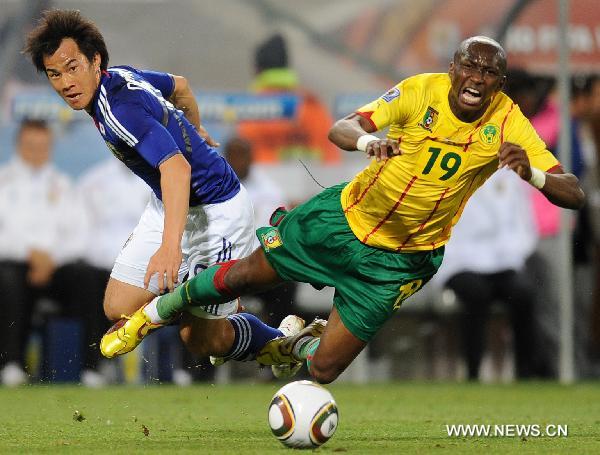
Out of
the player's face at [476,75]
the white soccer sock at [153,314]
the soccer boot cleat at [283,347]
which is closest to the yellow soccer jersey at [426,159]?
the player's face at [476,75]

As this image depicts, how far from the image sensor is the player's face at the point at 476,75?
6.54 metres

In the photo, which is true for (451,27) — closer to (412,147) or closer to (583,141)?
(583,141)

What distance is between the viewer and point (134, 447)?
6316 mm

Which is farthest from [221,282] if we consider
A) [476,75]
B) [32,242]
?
[32,242]

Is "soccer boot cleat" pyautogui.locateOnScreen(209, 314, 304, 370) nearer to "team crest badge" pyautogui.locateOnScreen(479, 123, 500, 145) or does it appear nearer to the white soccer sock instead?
the white soccer sock

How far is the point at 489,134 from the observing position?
22.2 ft

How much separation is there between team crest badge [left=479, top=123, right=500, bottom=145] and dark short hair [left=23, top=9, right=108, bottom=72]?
2.13 metres

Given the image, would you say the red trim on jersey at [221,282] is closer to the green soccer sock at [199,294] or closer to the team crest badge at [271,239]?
the green soccer sock at [199,294]

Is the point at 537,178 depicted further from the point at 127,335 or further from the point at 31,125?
the point at 31,125

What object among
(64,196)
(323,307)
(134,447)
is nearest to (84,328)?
(64,196)

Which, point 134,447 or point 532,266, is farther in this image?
point 532,266

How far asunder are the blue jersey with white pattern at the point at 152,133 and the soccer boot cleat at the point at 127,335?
756 millimetres

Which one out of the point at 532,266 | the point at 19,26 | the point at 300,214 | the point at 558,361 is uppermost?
the point at 19,26

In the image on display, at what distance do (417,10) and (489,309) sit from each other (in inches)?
115
